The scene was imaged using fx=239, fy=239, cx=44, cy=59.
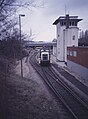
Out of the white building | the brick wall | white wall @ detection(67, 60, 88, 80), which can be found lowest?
white wall @ detection(67, 60, 88, 80)

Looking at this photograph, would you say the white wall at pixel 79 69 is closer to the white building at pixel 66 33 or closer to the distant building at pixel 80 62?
the distant building at pixel 80 62

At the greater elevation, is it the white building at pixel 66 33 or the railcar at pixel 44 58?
the white building at pixel 66 33

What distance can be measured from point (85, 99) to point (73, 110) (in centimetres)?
344

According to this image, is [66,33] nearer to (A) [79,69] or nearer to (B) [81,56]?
(A) [79,69]

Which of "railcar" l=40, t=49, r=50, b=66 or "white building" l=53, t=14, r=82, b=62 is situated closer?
"railcar" l=40, t=49, r=50, b=66

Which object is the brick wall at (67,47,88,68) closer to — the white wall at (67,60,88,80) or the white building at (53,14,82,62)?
the white wall at (67,60,88,80)

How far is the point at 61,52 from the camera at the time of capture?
2229 inches

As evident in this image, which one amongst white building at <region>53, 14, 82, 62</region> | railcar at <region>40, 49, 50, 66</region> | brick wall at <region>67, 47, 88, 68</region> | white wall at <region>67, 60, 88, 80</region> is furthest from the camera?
white building at <region>53, 14, 82, 62</region>

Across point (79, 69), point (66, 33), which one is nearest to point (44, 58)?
point (66, 33)

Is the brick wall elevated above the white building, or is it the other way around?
the white building

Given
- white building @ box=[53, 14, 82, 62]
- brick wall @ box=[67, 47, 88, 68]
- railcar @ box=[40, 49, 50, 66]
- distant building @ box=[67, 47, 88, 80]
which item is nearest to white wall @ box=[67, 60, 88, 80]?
distant building @ box=[67, 47, 88, 80]

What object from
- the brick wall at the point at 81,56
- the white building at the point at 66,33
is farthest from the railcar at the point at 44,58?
the brick wall at the point at 81,56

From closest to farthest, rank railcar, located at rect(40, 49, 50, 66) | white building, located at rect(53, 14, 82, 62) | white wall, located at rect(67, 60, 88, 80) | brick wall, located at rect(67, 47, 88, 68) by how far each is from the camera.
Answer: white wall, located at rect(67, 60, 88, 80)
brick wall, located at rect(67, 47, 88, 68)
railcar, located at rect(40, 49, 50, 66)
white building, located at rect(53, 14, 82, 62)

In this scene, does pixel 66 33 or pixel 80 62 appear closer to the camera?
pixel 80 62
